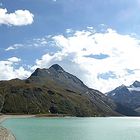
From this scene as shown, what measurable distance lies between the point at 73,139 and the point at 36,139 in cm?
734

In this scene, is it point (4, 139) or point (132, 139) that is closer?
point (4, 139)

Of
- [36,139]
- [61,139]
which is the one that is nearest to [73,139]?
[61,139]

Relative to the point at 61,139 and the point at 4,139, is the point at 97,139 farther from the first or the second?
the point at 4,139

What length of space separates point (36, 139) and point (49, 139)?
8.79ft

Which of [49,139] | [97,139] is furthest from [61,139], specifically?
[97,139]

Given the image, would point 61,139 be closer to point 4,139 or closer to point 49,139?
point 49,139

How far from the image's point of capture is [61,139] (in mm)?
74250

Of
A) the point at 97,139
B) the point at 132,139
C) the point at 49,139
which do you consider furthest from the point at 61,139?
the point at 132,139

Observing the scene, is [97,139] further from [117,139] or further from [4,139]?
[4,139]

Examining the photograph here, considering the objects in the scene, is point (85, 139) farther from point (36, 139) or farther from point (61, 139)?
point (36, 139)

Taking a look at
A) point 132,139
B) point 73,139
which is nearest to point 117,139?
point 132,139

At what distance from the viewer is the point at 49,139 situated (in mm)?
73938

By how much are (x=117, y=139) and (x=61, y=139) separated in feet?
38.0

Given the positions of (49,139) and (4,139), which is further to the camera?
(49,139)
